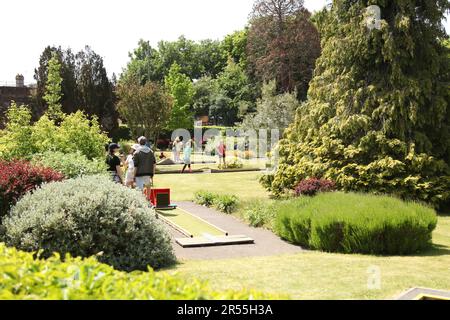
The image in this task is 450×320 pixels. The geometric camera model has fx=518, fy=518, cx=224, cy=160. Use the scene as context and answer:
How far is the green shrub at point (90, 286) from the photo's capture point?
330 centimetres

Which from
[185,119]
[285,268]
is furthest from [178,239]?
[185,119]

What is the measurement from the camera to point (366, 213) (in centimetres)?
1053

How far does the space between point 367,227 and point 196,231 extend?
433 centimetres

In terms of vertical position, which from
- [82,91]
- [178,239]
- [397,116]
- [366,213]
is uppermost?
[82,91]

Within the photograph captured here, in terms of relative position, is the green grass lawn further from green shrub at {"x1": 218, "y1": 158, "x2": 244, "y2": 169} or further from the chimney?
the chimney

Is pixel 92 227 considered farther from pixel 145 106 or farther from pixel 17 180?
pixel 145 106

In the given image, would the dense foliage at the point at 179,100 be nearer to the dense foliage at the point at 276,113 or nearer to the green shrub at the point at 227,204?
the dense foliage at the point at 276,113

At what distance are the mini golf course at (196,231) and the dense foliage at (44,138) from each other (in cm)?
365

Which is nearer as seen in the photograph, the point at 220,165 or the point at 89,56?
the point at 220,165

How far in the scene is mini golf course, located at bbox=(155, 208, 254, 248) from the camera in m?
11.3

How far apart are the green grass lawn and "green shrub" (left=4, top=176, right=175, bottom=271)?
0.69m
